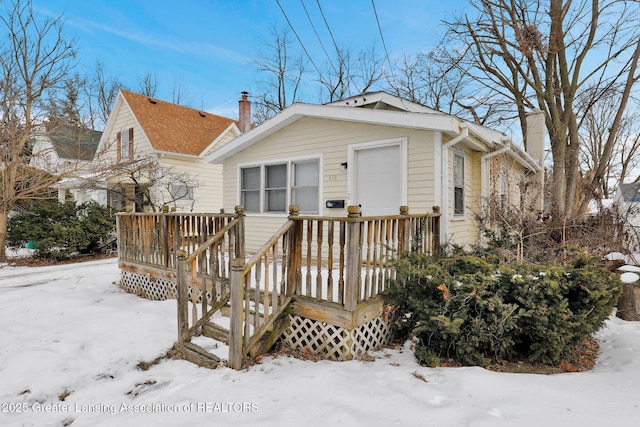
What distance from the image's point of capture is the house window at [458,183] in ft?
19.8

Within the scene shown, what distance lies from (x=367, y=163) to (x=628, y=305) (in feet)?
13.6

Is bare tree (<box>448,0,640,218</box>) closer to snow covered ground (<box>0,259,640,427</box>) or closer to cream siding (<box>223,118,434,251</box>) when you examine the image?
cream siding (<box>223,118,434,251</box>)

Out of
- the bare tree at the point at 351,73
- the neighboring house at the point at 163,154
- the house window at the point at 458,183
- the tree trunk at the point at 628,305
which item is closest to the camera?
the tree trunk at the point at 628,305

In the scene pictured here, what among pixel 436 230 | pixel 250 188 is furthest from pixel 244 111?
pixel 436 230

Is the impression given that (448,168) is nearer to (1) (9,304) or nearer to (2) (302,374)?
(2) (302,374)

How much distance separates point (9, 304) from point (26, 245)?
835cm

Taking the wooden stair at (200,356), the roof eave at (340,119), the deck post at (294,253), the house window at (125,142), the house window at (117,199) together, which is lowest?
the wooden stair at (200,356)

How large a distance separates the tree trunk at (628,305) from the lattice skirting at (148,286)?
542cm

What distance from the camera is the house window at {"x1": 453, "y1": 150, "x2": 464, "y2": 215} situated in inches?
237

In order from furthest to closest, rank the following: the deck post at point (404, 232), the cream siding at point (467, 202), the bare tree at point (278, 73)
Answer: the bare tree at point (278, 73) < the cream siding at point (467, 202) < the deck post at point (404, 232)

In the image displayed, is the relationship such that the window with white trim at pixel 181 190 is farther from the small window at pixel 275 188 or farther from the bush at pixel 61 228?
the small window at pixel 275 188

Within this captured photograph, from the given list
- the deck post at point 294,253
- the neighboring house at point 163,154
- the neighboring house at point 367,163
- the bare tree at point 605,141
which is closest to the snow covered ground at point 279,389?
the deck post at point 294,253

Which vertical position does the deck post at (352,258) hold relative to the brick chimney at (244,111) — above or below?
below

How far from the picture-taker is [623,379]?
2.56 m
